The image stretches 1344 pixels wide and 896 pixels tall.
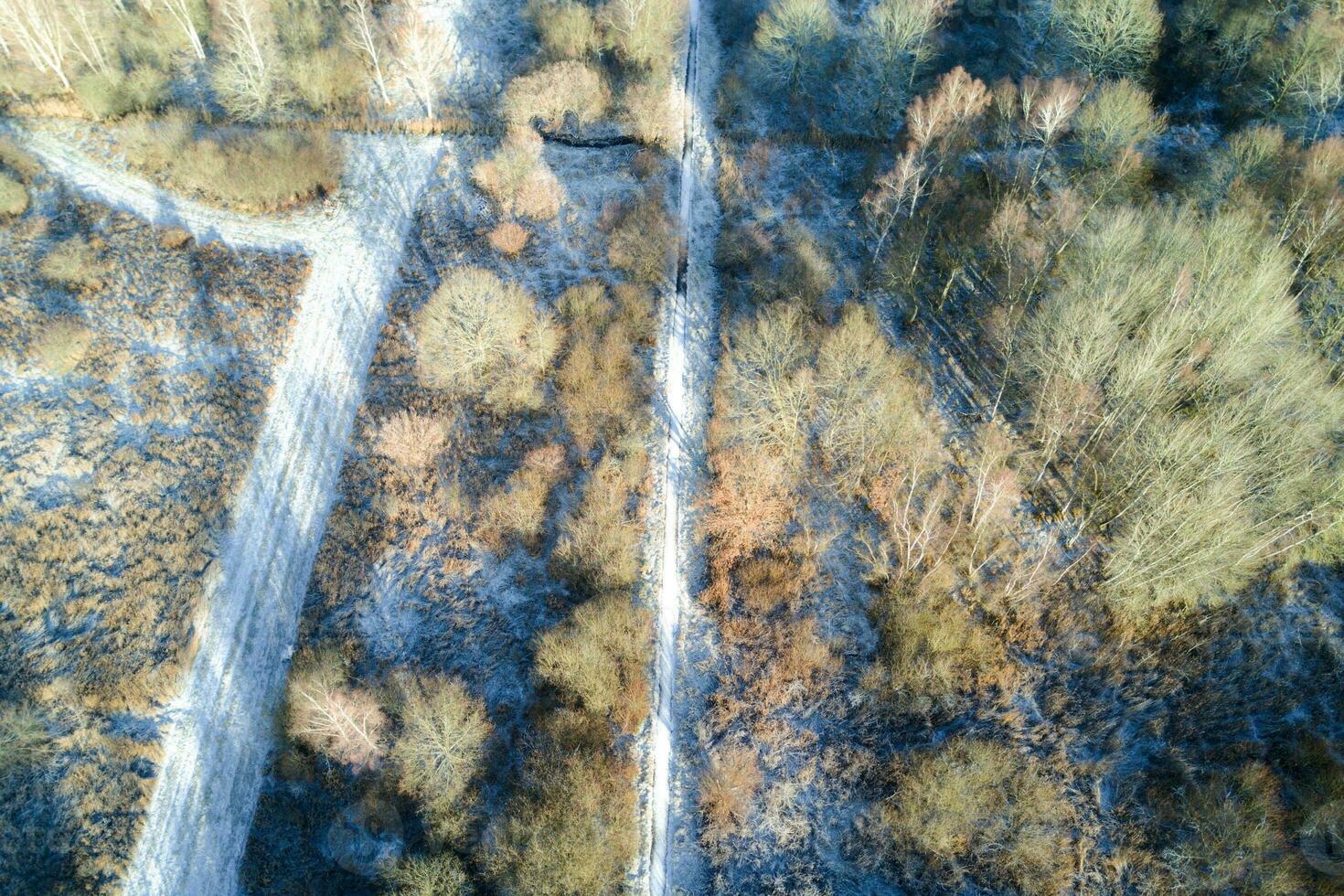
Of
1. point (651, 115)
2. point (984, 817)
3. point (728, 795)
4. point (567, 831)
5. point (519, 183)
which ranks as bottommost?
point (567, 831)

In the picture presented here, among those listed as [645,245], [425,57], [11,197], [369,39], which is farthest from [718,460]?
[11,197]

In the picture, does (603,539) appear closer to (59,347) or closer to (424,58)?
(59,347)

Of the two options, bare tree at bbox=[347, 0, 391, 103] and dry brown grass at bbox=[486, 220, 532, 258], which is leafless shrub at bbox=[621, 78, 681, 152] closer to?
dry brown grass at bbox=[486, 220, 532, 258]

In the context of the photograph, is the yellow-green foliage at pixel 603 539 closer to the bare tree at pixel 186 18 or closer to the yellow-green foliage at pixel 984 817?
the yellow-green foliage at pixel 984 817

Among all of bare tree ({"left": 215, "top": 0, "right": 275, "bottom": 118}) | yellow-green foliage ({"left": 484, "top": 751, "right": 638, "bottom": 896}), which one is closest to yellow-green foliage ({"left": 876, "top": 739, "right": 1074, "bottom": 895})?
yellow-green foliage ({"left": 484, "top": 751, "right": 638, "bottom": 896})

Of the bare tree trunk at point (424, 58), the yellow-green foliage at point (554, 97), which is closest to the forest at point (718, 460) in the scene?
the yellow-green foliage at point (554, 97)

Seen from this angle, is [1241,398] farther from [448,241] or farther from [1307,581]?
[448,241]
